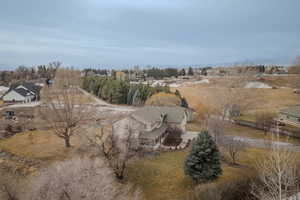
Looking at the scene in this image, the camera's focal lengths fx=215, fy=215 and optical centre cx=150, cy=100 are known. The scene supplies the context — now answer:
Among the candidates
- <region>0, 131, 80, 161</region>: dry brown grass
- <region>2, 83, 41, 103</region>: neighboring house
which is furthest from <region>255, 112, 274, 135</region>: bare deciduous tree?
<region>2, 83, 41, 103</region>: neighboring house

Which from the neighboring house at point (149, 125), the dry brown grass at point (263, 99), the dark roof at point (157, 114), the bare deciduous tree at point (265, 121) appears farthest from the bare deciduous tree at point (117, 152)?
the dry brown grass at point (263, 99)

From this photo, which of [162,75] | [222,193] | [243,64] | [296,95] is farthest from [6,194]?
[162,75]

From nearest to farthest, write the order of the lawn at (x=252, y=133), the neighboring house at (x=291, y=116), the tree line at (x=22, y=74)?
the lawn at (x=252, y=133)
the neighboring house at (x=291, y=116)
the tree line at (x=22, y=74)

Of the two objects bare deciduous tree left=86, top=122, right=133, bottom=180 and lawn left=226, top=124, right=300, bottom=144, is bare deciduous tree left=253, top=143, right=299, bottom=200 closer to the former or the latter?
bare deciduous tree left=86, top=122, right=133, bottom=180

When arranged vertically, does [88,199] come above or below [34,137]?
above

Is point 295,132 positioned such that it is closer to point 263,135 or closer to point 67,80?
point 263,135

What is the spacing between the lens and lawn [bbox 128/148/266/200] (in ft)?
55.3

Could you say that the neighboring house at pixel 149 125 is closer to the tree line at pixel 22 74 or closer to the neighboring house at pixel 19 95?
the neighboring house at pixel 19 95

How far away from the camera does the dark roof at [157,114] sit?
2897 centimetres

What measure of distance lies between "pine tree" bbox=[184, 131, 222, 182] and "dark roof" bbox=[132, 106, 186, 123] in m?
11.5

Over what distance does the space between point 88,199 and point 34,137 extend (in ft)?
74.4

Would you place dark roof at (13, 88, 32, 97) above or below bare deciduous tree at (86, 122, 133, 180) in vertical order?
above

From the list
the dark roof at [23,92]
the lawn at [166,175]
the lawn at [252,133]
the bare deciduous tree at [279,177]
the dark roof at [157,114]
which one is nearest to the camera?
the bare deciduous tree at [279,177]

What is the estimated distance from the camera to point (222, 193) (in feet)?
49.9
